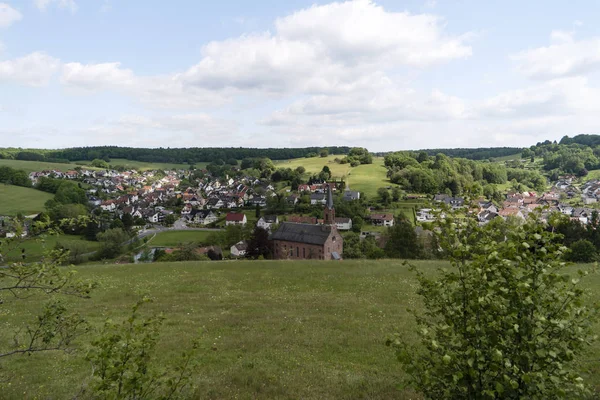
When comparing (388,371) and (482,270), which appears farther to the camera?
(388,371)

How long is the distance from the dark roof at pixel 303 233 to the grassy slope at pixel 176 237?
2679 cm

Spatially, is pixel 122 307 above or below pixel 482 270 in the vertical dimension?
below

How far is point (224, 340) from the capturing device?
14641 millimetres

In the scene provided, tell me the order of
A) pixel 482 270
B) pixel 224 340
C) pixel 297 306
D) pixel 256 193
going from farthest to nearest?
pixel 256 193 < pixel 297 306 < pixel 224 340 < pixel 482 270

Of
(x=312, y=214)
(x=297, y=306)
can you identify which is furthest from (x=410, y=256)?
(x=312, y=214)

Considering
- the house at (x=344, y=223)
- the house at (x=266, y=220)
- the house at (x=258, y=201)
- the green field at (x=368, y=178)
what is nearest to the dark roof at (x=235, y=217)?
the house at (x=266, y=220)

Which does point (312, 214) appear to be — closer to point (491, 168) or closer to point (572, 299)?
point (572, 299)

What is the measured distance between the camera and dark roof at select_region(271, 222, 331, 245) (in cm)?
5528

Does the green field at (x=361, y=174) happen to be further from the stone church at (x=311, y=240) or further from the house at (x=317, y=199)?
the stone church at (x=311, y=240)

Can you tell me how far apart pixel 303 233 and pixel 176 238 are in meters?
39.8

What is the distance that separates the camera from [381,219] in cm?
8881

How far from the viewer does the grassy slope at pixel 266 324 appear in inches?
417

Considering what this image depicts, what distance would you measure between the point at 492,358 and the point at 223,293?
807 inches

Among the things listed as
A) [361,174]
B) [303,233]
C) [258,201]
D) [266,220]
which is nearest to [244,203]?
[258,201]
